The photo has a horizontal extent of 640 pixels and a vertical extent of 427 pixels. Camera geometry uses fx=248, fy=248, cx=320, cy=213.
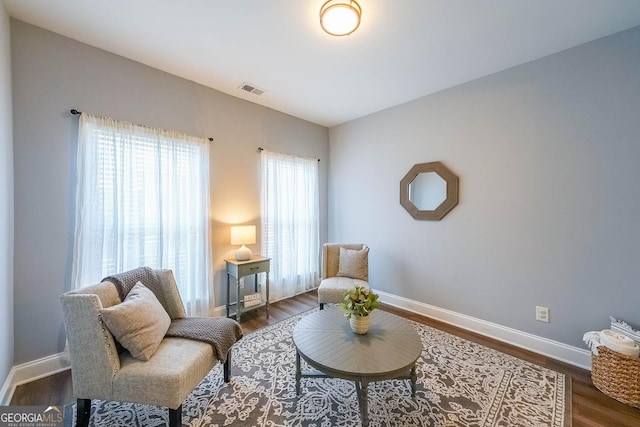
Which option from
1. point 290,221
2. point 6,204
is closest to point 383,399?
point 290,221

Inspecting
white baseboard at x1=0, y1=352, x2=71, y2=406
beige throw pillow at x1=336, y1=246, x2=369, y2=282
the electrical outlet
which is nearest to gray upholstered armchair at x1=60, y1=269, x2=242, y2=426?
white baseboard at x1=0, y1=352, x2=71, y2=406

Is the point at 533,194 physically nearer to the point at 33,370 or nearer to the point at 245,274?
the point at 245,274

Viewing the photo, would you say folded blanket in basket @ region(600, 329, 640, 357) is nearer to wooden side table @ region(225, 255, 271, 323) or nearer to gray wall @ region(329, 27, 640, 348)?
gray wall @ region(329, 27, 640, 348)

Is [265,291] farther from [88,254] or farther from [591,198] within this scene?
[591,198]

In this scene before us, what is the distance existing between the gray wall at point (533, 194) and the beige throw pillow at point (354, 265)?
533 mm

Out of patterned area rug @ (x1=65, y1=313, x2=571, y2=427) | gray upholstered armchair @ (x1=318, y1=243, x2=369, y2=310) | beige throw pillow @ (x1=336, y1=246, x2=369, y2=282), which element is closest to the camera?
patterned area rug @ (x1=65, y1=313, x2=571, y2=427)

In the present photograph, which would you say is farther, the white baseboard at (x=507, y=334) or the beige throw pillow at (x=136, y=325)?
the white baseboard at (x=507, y=334)

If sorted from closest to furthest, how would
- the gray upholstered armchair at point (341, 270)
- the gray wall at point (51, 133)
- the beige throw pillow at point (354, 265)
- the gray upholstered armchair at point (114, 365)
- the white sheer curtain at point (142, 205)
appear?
the gray upholstered armchair at point (114, 365)
the gray wall at point (51, 133)
the white sheer curtain at point (142, 205)
the gray upholstered armchair at point (341, 270)
the beige throw pillow at point (354, 265)

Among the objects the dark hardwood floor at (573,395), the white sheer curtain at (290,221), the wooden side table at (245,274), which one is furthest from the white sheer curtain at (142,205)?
the white sheer curtain at (290,221)

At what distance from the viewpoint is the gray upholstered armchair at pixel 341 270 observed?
295 cm

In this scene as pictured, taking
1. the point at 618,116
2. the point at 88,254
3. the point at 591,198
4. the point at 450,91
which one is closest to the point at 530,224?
the point at 591,198

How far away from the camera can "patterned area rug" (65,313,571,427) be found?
1604mm

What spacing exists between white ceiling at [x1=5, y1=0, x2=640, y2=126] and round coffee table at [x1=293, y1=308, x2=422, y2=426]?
2413 mm

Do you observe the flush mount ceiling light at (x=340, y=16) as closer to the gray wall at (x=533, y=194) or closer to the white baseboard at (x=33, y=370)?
the gray wall at (x=533, y=194)
